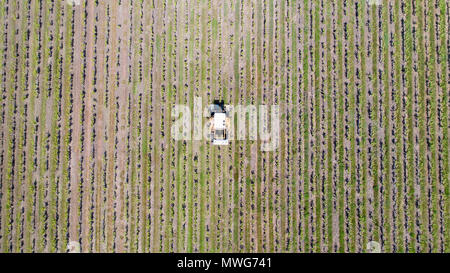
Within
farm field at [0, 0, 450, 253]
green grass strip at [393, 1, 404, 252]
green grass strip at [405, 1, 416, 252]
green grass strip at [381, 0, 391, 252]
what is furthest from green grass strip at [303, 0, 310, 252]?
green grass strip at [405, 1, 416, 252]

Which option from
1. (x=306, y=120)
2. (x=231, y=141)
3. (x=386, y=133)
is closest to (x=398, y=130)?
(x=386, y=133)

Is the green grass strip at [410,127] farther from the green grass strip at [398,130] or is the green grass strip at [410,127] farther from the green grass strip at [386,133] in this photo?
the green grass strip at [386,133]

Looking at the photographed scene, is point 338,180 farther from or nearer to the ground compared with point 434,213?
farther from the ground

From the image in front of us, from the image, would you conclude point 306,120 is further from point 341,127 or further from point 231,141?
point 231,141

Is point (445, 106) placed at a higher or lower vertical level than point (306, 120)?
higher

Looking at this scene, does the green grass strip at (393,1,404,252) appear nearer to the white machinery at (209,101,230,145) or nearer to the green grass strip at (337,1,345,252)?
the green grass strip at (337,1,345,252)

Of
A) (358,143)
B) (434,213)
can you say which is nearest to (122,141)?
(358,143)

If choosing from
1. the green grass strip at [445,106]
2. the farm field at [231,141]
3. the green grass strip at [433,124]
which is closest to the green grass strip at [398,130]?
the farm field at [231,141]
